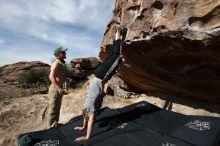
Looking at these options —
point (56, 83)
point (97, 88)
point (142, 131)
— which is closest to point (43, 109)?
point (56, 83)

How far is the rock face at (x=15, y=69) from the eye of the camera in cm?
2319

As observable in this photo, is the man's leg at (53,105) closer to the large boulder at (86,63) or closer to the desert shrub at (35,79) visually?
the desert shrub at (35,79)

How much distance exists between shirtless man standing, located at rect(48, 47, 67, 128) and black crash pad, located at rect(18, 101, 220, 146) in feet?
1.51

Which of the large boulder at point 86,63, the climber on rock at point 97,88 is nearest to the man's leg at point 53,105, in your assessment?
the climber on rock at point 97,88

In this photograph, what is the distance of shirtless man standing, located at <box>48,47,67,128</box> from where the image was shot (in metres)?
6.65

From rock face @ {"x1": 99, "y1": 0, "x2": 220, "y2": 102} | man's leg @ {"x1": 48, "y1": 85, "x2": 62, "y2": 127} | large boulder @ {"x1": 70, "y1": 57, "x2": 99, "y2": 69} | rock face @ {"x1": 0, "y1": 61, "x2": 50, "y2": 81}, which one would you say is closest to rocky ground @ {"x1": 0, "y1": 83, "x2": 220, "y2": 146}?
rock face @ {"x1": 99, "y1": 0, "x2": 220, "y2": 102}

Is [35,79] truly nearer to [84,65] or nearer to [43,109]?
[84,65]

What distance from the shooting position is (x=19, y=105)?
1027cm

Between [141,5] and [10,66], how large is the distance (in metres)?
20.6

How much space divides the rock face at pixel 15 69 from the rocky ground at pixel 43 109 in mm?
12767

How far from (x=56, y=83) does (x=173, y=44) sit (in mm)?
2516

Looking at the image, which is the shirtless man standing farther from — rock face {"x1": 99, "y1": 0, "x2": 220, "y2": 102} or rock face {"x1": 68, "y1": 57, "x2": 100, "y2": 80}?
rock face {"x1": 68, "y1": 57, "x2": 100, "y2": 80}

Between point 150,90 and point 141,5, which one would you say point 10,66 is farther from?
point 141,5

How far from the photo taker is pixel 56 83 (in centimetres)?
670
